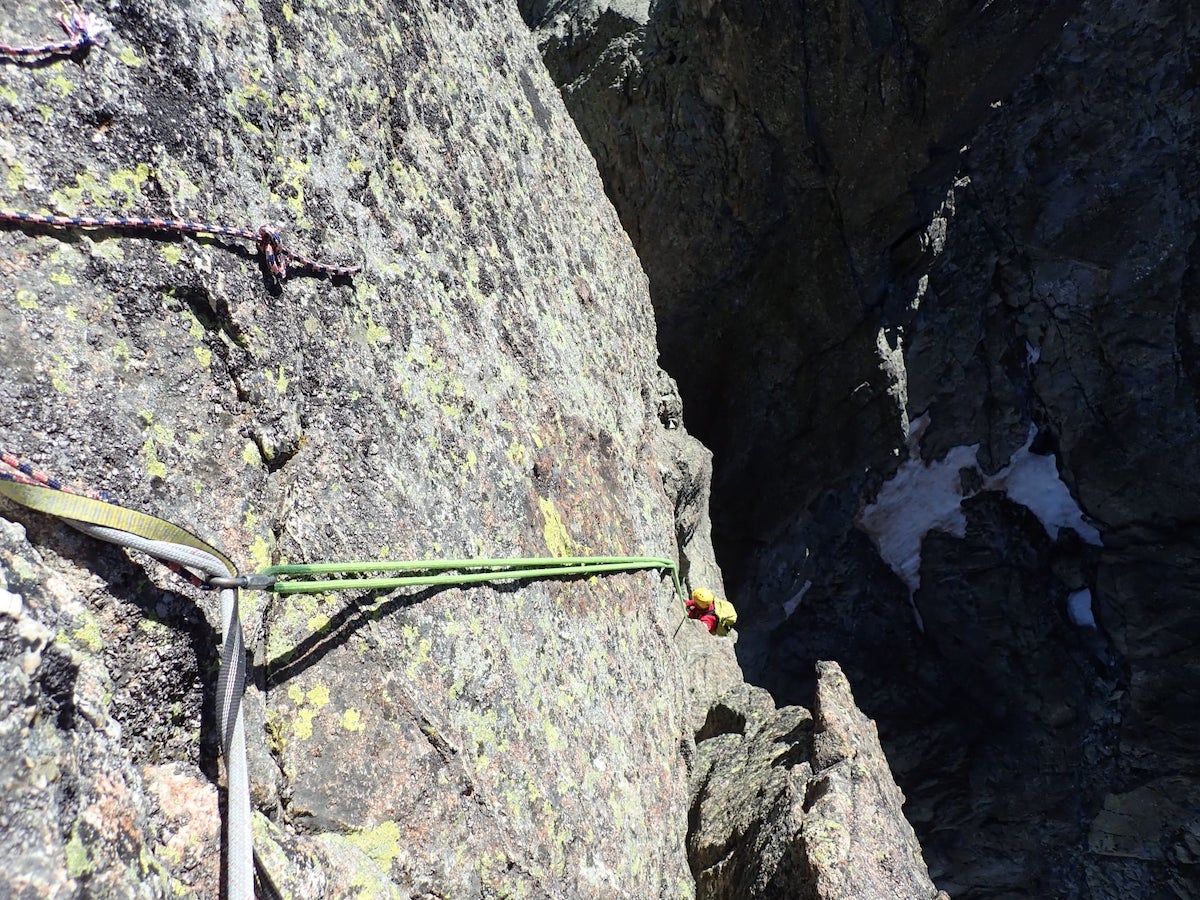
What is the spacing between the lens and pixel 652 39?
9734 millimetres

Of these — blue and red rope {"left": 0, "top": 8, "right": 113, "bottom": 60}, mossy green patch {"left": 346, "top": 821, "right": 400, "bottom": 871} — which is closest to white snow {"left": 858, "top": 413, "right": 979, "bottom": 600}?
mossy green patch {"left": 346, "top": 821, "right": 400, "bottom": 871}

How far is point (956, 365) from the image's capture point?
12312 mm

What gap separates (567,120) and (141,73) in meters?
3.24

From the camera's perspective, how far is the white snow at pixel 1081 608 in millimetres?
13203

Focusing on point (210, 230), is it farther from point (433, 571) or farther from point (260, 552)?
point (433, 571)

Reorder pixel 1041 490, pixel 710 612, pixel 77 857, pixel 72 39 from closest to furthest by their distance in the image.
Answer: pixel 77 857
pixel 72 39
pixel 710 612
pixel 1041 490

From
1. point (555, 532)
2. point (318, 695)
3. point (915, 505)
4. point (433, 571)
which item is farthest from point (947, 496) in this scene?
point (318, 695)

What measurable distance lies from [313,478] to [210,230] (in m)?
0.70

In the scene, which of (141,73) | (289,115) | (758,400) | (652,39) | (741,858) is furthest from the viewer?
(758,400)

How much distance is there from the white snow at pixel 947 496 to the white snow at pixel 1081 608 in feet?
3.19

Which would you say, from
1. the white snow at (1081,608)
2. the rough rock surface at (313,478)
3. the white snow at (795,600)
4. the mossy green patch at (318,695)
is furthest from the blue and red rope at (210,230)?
the white snow at (1081,608)

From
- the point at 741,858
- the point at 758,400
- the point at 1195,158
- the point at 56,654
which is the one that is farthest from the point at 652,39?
the point at 56,654

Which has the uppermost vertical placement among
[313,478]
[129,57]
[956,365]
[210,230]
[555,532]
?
[956,365]

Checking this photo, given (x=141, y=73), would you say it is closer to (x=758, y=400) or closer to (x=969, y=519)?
(x=758, y=400)
